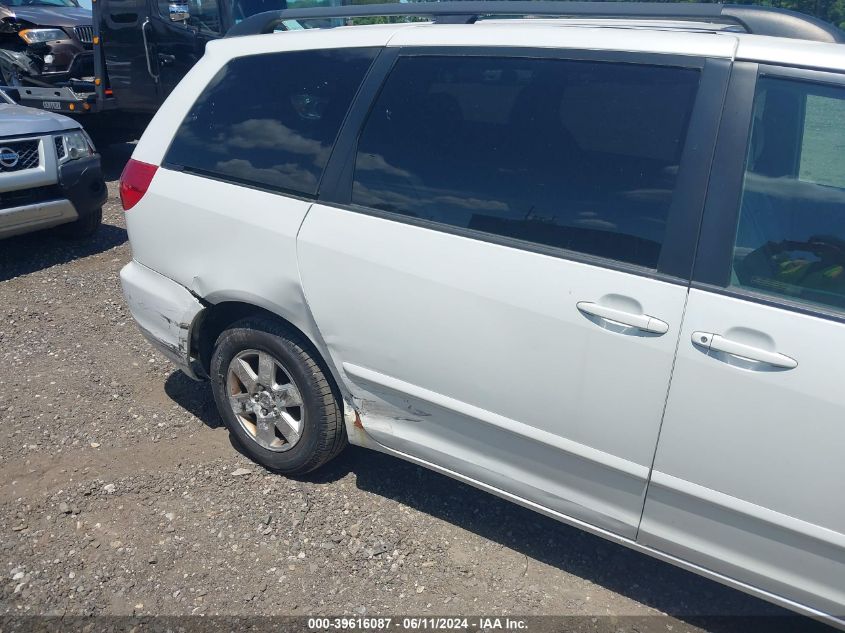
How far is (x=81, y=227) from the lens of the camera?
248 inches

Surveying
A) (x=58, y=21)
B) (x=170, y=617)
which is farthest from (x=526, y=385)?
(x=58, y=21)

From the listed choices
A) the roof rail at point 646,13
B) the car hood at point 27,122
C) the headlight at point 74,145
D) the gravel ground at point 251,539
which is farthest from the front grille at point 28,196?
the roof rail at point 646,13

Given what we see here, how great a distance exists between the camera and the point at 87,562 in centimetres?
276

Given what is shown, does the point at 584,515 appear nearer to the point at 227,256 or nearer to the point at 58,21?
the point at 227,256

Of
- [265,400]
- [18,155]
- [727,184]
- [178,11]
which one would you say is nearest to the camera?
[727,184]

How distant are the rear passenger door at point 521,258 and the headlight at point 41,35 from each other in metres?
8.31

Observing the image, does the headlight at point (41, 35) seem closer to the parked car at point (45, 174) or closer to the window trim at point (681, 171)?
the parked car at point (45, 174)

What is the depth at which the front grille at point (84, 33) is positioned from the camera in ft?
31.1

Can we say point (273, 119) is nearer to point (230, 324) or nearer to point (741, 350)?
point (230, 324)

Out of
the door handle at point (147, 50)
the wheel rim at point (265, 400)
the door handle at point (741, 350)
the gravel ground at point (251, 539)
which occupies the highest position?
the door handle at point (147, 50)

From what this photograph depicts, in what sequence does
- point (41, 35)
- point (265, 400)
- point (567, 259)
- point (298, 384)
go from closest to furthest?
point (567, 259) < point (298, 384) < point (265, 400) < point (41, 35)

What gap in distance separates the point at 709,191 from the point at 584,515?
1.11 metres

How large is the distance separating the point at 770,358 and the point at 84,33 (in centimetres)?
1002

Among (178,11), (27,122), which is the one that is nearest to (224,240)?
(27,122)
